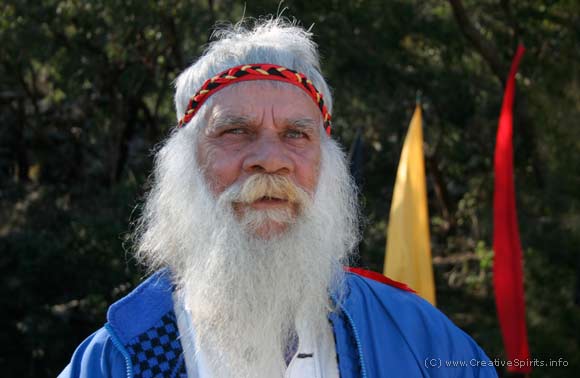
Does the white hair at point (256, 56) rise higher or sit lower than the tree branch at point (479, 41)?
lower

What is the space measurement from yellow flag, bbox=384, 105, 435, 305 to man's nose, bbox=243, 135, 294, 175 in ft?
10.5

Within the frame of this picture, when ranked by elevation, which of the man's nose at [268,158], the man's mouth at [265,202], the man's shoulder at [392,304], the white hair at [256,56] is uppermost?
the white hair at [256,56]

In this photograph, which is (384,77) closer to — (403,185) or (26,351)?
(403,185)

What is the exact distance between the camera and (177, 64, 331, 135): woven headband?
221cm

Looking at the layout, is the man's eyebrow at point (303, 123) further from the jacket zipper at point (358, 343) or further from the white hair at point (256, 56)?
the jacket zipper at point (358, 343)

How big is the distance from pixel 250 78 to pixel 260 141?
0.68 feet

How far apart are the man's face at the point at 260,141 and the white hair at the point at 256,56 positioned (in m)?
0.10

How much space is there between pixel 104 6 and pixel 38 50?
3.23 ft

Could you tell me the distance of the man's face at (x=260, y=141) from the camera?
2104 millimetres

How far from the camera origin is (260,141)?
213 cm

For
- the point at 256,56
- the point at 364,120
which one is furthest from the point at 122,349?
the point at 364,120

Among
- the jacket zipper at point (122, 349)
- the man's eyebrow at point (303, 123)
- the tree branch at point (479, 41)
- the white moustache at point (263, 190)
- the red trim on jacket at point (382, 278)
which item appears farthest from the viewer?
the tree branch at point (479, 41)

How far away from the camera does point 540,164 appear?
8.15m

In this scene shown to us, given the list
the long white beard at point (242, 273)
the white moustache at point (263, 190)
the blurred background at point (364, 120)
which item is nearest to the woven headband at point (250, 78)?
the long white beard at point (242, 273)
